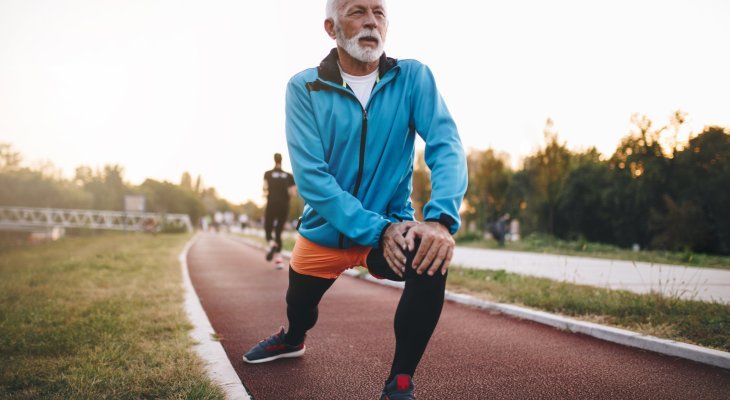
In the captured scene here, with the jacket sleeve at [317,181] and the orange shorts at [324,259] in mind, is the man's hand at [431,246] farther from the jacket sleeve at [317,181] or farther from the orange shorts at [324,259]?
the orange shorts at [324,259]

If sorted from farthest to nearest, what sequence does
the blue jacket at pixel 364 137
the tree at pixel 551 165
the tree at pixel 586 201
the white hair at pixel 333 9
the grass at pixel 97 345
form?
the tree at pixel 586 201, the tree at pixel 551 165, the grass at pixel 97 345, the white hair at pixel 333 9, the blue jacket at pixel 364 137

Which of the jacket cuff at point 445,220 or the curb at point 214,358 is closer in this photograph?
the jacket cuff at point 445,220

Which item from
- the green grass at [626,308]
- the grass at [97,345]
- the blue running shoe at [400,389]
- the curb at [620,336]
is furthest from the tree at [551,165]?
the blue running shoe at [400,389]

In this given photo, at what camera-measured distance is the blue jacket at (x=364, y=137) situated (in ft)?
6.95

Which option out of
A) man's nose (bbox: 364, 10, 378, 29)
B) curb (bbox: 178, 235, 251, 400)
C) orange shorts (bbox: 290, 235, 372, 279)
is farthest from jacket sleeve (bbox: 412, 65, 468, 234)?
curb (bbox: 178, 235, 251, 400)

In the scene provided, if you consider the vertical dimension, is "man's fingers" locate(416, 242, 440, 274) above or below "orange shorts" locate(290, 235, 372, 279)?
above

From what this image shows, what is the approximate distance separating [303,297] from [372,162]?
0.95m

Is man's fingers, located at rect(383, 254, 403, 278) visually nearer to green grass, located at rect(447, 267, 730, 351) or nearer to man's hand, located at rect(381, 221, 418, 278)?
man's hand, located at rect(381, 221, 418, 278)

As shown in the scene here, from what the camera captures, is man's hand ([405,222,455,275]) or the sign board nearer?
man's hand ([405,222,455,275])

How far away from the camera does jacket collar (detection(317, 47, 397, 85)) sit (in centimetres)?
227

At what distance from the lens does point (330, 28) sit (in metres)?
2.39

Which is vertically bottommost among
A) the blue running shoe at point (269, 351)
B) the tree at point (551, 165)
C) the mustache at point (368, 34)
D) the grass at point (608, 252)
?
the blue running shoe at point (269, 351)

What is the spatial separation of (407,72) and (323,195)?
787mm

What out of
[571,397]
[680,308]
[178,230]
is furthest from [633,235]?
[178,230]
